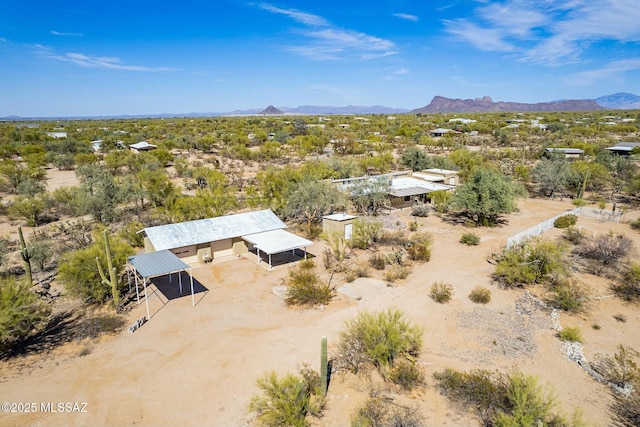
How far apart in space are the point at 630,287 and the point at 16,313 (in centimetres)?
2262

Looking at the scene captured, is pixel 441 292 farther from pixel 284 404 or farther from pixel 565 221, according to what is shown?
pixel 565 221

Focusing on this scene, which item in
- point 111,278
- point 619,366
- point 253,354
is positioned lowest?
point 253,354

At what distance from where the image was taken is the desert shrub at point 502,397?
8836 mm

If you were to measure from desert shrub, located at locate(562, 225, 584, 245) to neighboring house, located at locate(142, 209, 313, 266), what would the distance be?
50.6ft

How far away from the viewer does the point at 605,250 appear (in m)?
19.2

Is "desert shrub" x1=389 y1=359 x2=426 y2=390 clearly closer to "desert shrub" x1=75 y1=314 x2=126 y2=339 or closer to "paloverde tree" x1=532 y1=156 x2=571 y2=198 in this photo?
"desert shrub" x1=75 y1=314 x2=126 y2=339

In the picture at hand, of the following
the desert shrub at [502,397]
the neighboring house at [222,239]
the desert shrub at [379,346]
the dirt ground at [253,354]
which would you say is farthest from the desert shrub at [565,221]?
the desert shrub at [379,346]

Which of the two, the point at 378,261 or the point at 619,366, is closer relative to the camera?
the point at 619,366

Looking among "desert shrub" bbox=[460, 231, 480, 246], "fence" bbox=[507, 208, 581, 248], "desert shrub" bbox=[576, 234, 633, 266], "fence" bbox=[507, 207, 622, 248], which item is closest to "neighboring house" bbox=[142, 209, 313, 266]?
"desert shrub" bbox=[460, 231, 480, 246]

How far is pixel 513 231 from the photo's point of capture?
2522 cm

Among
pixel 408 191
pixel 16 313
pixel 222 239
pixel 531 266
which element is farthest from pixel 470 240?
pixel 16 313

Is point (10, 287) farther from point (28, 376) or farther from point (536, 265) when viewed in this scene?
point (536, 265)

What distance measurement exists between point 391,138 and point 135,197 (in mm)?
53224

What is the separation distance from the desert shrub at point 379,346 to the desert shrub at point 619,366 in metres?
5.24
